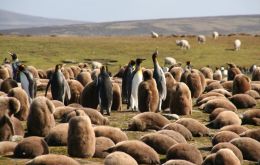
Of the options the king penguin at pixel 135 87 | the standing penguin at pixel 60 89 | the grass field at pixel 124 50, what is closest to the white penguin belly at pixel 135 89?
the king penguin at pixel 135 87

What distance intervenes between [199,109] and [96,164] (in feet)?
24.6

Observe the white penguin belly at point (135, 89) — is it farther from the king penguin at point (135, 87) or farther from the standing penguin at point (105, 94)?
the standing penguin at point (105, 94)

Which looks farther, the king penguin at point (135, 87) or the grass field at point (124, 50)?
the grass field at point (124, 50)

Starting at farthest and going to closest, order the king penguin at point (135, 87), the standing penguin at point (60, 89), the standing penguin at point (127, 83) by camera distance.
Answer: the standing penguin at point (127, 83) < the king penguin at point (135, 87) < the standing penguin at point (60, 89)

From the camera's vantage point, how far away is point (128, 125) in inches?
446

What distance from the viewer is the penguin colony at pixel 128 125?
27.5 feet

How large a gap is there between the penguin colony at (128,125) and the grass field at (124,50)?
56.8 ft

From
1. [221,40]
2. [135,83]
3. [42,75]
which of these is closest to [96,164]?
[135,83]

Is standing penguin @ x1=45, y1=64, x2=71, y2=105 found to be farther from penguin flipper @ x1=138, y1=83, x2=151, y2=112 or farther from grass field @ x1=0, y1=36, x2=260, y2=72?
grass field @ x1=0, y1=36, x2=260, y2=72

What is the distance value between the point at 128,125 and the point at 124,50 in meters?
30.4

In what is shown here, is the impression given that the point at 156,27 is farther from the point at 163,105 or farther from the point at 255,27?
the point at 163,105

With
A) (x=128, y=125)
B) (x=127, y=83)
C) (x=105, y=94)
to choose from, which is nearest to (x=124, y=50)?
(x=127, y=83)

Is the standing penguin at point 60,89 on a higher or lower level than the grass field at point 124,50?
higher

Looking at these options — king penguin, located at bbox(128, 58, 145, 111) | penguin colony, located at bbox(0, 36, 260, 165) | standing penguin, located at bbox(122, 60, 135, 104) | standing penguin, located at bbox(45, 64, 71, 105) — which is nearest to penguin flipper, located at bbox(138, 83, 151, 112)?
penguin colony, located at bbox(0, 36, 260, 165)
